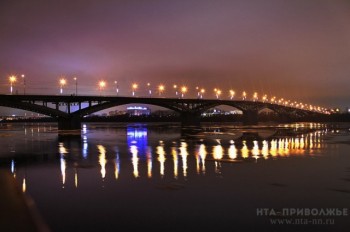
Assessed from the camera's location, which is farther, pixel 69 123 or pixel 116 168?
pixel 69 123

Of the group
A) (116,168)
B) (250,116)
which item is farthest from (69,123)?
A: (250,116)

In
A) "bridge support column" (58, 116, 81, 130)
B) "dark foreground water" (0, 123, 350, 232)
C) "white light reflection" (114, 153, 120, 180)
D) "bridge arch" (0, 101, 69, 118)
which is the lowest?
"dark foreground water" (0, 123, 350, 232)

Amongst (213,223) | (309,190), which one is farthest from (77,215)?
(309,190)

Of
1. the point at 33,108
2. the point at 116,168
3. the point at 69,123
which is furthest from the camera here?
the point at 69,123

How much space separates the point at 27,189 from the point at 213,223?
819 cm

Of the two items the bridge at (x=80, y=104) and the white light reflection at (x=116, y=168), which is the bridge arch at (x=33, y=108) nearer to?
the bridge at (x=80, y=104)

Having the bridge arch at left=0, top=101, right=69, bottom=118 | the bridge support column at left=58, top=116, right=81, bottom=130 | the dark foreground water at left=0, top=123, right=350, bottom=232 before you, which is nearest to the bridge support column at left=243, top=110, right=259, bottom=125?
the bridge support column at left=58, top=116, right=81, bottom=130

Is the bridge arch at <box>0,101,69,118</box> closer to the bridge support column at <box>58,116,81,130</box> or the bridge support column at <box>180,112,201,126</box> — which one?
the bridge support column at <box>58,116,81,130</box>

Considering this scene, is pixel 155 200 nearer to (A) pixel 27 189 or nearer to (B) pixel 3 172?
(A) pixel 27 189

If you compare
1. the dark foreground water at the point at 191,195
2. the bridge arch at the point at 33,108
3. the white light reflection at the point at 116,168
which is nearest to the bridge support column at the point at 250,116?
the bridge arch at the point at 33,108

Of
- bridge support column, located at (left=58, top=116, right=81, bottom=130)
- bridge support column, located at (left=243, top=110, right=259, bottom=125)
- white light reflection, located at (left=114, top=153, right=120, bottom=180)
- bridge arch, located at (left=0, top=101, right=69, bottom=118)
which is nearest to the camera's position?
white light reflection, located at (left=114, top=153, right=120, bottom=180)

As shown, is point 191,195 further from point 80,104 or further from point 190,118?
point 190,118

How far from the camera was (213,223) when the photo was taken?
416 inches

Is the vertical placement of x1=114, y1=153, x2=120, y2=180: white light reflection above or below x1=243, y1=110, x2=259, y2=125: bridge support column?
below
